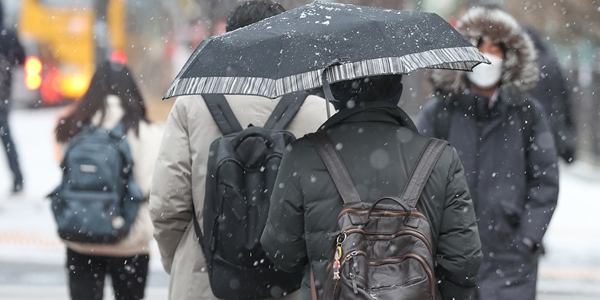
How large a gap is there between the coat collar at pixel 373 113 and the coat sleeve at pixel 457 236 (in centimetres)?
24

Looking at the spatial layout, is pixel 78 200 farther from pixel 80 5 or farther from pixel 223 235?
pixel 80 5

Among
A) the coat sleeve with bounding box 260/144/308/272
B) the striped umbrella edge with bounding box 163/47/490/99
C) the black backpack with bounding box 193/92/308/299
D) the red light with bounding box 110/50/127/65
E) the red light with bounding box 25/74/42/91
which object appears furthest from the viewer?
the red light with bounding box 25/74/42/91

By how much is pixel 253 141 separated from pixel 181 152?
15.3 inches

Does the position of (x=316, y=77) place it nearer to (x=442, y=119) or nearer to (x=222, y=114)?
(x=222, y=114)

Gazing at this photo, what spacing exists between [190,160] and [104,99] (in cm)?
110

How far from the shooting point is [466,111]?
4289 millimetres

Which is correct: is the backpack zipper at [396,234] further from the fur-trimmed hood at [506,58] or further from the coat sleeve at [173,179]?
the fur-trimmed hood at [506,58]

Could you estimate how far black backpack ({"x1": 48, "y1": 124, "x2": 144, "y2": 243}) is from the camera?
432 centimetres

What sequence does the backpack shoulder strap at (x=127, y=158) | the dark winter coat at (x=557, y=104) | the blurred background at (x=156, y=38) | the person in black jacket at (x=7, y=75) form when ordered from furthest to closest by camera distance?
the blurred background at (x=156, y=38), the person in black jacket at (x=7, y=75), the dark winter coat at (x=557, y=104), the backpack shoulder strap at (x=127, y=158)

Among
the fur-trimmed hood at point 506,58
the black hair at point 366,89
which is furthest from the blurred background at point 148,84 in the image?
the black hair at point 366,89

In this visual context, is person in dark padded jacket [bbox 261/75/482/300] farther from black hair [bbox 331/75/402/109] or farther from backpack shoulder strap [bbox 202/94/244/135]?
backpack shoulder strap [bbox 202/94/244/135]

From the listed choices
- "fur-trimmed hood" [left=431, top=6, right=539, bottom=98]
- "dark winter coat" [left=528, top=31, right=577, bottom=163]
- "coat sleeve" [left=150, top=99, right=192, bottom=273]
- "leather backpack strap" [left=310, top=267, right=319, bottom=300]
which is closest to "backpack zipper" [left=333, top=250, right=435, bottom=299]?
"leather backpack strap" [left=310, top=267, right=319, bottom=300]

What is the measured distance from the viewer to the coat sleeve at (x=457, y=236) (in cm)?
275

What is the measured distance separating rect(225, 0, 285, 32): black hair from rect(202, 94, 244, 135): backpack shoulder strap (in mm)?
311
